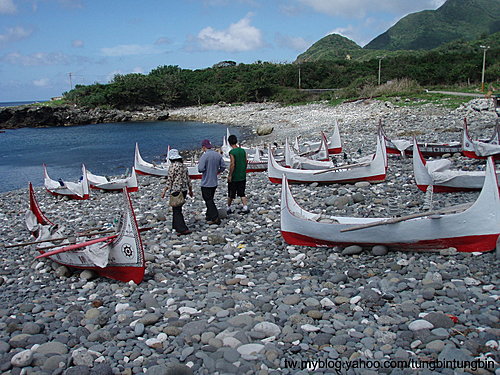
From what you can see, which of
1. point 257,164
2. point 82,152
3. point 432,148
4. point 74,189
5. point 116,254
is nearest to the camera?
point 116,254

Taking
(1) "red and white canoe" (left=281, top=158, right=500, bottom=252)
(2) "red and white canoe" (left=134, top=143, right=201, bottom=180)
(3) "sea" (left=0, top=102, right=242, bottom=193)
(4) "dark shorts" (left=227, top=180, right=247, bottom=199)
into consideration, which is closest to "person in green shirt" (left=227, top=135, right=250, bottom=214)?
(4) "dark shorts" (left=227, top=180, right=247, bottom=199)

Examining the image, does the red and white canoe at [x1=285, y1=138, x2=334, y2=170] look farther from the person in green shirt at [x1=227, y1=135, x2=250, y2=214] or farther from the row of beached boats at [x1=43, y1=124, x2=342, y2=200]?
the person in green shirt at [x1=227, y1=135, x2=250, y2=214]

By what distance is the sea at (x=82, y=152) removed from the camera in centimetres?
2959

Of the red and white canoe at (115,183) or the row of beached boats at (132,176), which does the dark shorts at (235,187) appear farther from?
the red and white canoe at (115,183)

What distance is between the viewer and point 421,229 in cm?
738

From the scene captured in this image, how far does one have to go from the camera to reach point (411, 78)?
194 ft

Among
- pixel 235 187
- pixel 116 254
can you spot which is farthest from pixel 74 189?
pixel 116 254

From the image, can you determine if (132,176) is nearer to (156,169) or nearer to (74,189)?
(74,189)

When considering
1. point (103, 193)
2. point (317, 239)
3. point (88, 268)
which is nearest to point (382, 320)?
point (317, 239)

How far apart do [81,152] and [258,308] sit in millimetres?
38968

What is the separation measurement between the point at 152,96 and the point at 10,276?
8483 centimetres

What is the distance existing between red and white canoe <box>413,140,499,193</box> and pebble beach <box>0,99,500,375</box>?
394mm

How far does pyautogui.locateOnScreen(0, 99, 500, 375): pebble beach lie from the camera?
482 cm

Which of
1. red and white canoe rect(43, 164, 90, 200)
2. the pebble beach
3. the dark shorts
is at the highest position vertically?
the dark shorts
